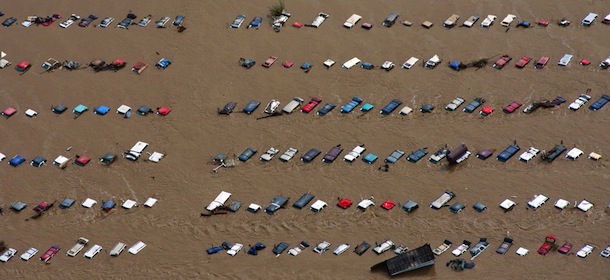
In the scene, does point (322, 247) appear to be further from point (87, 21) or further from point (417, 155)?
point (87, 21)

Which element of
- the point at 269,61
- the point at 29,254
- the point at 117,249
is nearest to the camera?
the point at 117,249

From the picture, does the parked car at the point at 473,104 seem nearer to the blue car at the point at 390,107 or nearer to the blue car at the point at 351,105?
the blue car at the point at 390,107

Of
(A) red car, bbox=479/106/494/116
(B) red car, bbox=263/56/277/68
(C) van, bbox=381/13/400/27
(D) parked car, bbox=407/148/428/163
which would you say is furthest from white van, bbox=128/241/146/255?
(C) van, bbox=381/13/400/27

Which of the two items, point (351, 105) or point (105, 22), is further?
point (105, 22)

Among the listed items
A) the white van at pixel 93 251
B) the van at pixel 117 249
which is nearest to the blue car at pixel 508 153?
the van at pixel 117 249

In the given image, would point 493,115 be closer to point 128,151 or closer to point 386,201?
point 386,201

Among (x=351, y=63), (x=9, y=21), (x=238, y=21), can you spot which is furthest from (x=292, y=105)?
(x=9, y=21)

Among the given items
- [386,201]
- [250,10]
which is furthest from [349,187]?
[250,10]

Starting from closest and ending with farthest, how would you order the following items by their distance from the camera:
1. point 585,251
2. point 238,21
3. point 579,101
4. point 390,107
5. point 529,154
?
point 585,251, point 529,154, point 579,101, point 390,107, point 238,21
